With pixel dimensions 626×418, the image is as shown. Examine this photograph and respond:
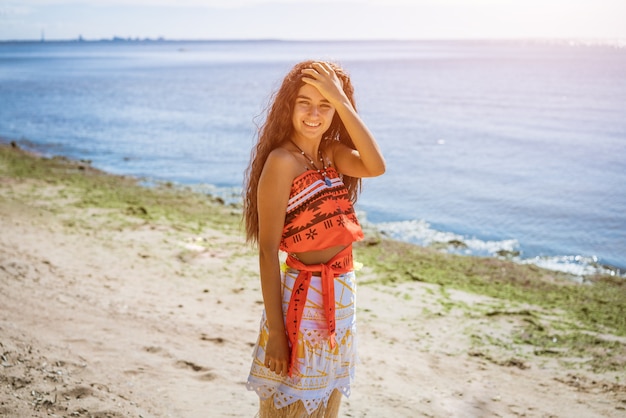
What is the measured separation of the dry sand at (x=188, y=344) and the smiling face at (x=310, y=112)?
8.33 ft

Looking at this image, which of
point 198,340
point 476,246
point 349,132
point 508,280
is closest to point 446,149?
point 476,246

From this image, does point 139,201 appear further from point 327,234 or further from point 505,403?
point 327,234

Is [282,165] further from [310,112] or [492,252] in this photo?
[492,252]

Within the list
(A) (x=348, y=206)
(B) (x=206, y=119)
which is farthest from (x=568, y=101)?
(A) (x=348, y=206)

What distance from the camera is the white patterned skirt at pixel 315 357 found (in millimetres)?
2867

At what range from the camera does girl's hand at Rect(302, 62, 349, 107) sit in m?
2.87

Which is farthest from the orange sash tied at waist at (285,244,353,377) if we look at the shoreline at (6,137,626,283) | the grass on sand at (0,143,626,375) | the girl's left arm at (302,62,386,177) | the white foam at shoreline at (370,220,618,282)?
the white foam at shoreline at (370,220,618,282)

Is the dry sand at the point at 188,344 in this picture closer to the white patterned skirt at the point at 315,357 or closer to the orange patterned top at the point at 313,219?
the white patterned skirt at the point at 315,357

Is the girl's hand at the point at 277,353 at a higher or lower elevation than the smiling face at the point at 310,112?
lower

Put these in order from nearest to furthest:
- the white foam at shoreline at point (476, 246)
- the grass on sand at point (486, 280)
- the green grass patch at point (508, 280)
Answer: the grass on sand at point (486, 280)
the green grass patch at point (508, 280)
the white foam at shoreline at point (476, 246)

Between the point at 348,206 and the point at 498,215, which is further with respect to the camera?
the point at 498,215

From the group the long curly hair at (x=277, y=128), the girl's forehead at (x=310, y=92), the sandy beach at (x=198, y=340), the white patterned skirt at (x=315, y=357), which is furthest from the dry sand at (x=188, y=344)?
the girl's forehead at (x=310, y=92)

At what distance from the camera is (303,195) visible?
9.38 ft

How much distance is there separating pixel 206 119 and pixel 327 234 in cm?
3294
